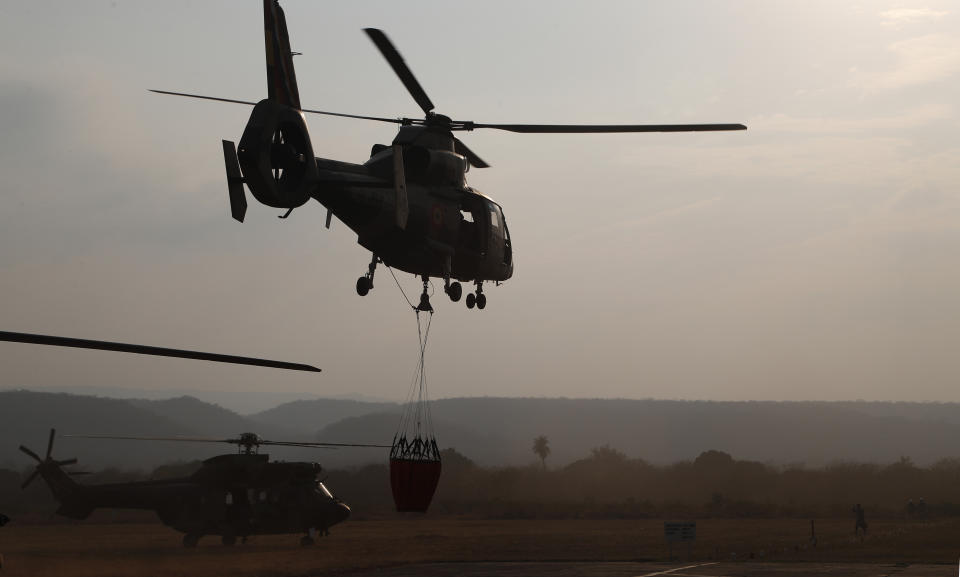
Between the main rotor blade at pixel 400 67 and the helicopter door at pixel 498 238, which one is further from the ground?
the main rotor blade at pixel 400 67

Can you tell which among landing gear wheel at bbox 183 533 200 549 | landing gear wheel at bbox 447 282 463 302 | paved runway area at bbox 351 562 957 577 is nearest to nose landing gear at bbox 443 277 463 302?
landing gear wheel at bbox 447 282 463 302

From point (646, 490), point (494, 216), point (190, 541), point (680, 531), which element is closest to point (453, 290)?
point (494, 216)

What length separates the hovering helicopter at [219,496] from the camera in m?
44.2

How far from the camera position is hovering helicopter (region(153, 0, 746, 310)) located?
23.5 meters

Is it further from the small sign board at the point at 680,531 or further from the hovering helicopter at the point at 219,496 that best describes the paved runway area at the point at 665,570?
the hovering helicopter at the point at 219,496

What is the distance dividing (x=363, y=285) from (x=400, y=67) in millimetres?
5658

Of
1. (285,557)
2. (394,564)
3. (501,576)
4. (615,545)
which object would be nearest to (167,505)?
(285,557)

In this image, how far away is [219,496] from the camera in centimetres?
4438

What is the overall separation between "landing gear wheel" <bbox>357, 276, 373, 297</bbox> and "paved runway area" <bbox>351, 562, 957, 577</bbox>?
1427 centimetres

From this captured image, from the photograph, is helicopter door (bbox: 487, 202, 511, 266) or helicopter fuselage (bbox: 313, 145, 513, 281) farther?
helicopter door (bbox: 487, 202, 511, 266)

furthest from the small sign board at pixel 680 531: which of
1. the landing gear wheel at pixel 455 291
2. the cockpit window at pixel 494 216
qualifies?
the landing gear wheel at pixel 455 291

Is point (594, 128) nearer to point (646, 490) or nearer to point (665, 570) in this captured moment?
point (665, 570)

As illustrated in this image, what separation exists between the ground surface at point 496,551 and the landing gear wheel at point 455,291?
12587 millimetres

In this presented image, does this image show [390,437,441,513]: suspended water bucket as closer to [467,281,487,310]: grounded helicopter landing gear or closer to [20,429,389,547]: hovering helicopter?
[467,281,487,310]: grounded helicopter landing gear
